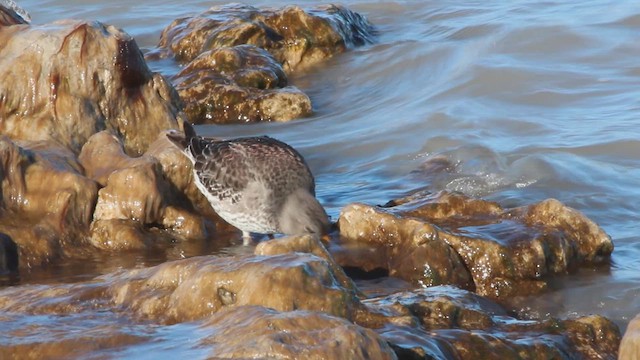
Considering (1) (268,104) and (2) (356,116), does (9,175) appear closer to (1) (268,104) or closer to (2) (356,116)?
(1) (268,104)

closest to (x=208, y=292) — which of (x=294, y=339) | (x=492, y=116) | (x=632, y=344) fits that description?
(x=294, y=339)

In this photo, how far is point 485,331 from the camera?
→ 17.6ft

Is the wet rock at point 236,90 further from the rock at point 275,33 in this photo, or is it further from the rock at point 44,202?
the rock at point 44,202

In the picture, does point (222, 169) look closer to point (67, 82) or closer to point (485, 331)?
point (67, 82)

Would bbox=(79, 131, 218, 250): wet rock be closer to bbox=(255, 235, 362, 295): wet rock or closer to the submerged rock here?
bbox=(255, 235, 362, 295): wet rock

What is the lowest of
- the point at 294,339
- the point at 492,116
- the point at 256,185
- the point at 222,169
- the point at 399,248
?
the point at 492,116

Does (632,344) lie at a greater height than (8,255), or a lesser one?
greater

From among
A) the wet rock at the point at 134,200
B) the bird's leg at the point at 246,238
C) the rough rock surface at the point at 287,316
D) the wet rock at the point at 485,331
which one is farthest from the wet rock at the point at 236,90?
the rough rock surface at the point at 287,316

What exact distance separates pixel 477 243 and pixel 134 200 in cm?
205

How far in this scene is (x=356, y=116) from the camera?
1142cm

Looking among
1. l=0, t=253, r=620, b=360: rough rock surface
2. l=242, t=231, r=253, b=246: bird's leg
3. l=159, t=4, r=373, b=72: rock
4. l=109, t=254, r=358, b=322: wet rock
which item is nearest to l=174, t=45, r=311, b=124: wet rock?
l=159, t=4, r=373, b=72: rock

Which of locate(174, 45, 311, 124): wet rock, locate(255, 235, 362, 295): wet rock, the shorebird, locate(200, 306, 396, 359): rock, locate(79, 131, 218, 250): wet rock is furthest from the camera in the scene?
locate(174, 45, 311, 124): wet rock

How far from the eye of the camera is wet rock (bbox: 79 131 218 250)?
23.6 ft

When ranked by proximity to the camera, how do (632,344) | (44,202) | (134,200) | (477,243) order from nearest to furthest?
(632,344) < (477,243) < (44,202) < (134,200)
